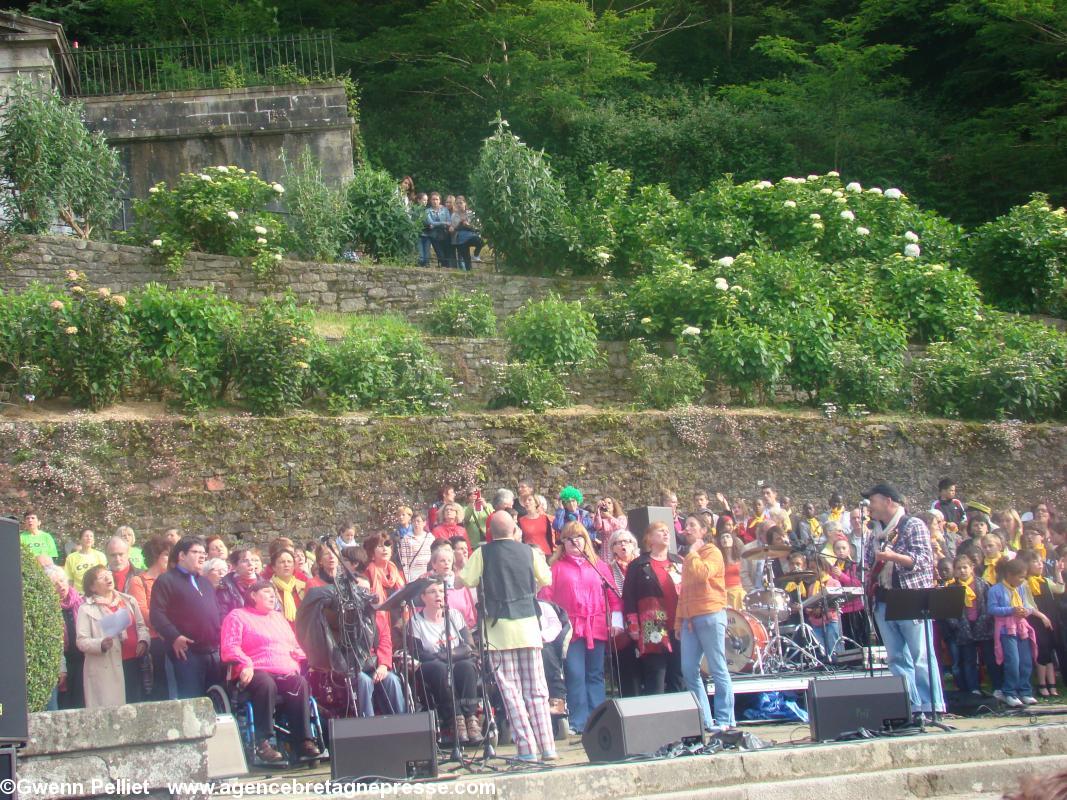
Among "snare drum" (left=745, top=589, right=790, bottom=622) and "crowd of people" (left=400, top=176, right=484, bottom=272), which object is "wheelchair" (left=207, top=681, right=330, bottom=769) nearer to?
"snare drum" (left=745, top=589, right=790, bottom=622)

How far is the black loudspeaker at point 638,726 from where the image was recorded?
6410mm

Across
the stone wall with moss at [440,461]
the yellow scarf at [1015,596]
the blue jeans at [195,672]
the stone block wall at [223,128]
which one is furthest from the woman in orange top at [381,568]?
the stone block wall at [223,128]

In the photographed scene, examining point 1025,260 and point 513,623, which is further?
point 1025,260

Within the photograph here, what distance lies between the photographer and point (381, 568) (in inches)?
342

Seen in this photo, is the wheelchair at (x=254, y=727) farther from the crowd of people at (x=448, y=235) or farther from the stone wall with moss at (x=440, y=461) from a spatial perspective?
the crowd of people at (x=448, y=235)

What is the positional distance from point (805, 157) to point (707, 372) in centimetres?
1090

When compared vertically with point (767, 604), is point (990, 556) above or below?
above

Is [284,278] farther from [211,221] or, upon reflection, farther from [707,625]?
[707,625]

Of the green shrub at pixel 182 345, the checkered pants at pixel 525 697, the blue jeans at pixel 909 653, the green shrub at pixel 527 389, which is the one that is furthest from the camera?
the green shrub at pixel 527 389

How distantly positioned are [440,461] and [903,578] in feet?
21.0

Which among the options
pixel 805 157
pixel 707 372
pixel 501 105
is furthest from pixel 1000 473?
pixel 501 105

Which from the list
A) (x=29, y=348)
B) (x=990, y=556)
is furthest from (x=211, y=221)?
(x=990, y=556)

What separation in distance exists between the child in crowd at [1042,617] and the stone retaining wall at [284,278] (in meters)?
8.77

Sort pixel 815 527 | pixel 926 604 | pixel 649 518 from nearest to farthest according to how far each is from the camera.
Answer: pixel 926 604, pixel 649 518, pixel 815 527
